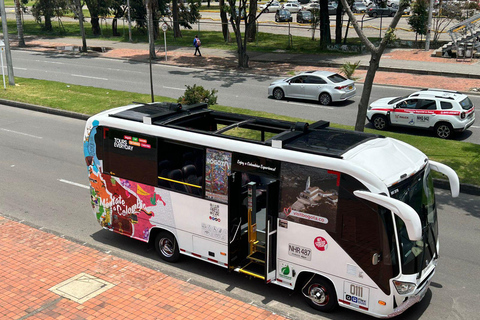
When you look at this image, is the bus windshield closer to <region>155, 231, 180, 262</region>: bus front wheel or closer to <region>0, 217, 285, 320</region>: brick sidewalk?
<region>0, 217, 285, 320</region>: brick sidewalk

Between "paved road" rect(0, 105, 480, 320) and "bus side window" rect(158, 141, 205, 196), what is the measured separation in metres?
1.65

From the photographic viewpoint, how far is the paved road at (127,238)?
941 centimetres

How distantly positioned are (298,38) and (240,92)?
1978cm

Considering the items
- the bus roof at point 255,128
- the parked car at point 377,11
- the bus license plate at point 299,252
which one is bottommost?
the bus license plate at point 299,252

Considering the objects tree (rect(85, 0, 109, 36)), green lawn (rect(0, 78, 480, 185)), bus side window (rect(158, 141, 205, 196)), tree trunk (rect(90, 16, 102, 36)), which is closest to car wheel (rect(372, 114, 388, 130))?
green lawn (rect(0, 78, 480, 185))

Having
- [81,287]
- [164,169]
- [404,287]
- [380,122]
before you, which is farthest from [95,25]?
[404,287]

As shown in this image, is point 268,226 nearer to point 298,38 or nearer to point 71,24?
point 298,38

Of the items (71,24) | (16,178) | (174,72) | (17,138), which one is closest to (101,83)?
(174,72)

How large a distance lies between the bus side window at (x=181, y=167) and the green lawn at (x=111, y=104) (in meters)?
8.09

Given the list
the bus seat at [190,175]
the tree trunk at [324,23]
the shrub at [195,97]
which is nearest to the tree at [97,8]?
the tree trunk at [324,23]

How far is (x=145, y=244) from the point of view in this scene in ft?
39.0

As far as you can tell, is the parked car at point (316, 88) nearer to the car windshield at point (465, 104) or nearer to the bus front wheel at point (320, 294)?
the car windshield at point (465, 104)

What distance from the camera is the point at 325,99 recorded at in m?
25.5

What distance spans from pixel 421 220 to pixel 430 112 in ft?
41.0
